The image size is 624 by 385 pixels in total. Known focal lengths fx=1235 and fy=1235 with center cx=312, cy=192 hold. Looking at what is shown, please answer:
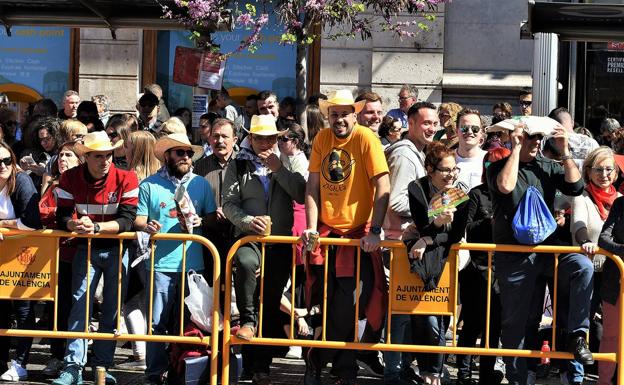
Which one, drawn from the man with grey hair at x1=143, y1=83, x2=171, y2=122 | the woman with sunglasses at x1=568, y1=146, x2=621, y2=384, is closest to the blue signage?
the man with grey hair at x1=143, y1=83, x2=171, y2=122

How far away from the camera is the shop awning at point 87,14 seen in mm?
13516

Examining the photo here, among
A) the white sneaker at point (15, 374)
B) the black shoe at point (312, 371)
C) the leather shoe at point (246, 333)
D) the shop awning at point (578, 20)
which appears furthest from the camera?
the shop awning at point (578, 20)

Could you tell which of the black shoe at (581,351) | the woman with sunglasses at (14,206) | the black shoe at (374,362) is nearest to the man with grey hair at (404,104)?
the black shoe at (374,362)

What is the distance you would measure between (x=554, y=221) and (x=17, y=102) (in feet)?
37.6

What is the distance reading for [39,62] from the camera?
1859 cm

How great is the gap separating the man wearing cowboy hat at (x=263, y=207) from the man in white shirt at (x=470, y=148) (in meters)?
1.48

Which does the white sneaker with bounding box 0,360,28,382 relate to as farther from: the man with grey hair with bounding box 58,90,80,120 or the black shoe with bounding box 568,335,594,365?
the man with grey hair with bounding box 58,90,80,120

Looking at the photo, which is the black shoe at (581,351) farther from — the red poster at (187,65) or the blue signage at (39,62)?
the blue signage at (39,62)

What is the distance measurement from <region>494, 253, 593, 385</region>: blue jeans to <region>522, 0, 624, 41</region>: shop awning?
13.7 feet

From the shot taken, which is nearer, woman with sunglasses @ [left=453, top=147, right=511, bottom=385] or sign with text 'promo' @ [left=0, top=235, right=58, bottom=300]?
sign with text 'promo' @ [left=0, top=235, right=58, bottom=300]

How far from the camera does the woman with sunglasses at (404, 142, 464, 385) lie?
8.89 meters

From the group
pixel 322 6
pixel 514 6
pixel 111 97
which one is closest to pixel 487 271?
pixel 322 6

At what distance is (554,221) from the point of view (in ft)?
29.5

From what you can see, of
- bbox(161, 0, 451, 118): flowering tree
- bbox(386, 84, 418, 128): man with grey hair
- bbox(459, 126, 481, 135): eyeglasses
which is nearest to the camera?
bbox(459, 126, 481, 135): eyeglasses
